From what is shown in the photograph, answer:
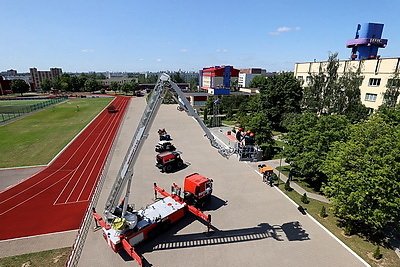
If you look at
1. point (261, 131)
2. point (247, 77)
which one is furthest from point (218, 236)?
point (247, 77)

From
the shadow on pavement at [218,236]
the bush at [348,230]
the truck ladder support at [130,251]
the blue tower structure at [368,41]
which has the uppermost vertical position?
the blue tower structure at [368,41]

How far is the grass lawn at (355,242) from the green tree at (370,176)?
37.4 inches

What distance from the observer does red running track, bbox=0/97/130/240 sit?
1580 centimetres

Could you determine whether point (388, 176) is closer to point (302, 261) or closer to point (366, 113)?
point (302, 261)

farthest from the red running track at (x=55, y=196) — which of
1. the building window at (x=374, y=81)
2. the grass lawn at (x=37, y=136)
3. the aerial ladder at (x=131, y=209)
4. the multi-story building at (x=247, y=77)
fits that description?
the multi-story building at (x=247, y=77)

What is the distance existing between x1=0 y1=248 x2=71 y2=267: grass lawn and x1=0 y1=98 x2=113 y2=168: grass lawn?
623 inches

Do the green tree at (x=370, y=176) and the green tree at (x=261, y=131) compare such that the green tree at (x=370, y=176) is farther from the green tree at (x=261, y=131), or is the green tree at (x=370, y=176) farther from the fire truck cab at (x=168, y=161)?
the fire truck cab at (x=168, y=161)

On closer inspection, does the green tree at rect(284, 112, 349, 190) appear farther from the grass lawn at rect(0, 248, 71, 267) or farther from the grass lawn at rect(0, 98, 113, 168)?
the grass lawn at rect(0, 98, 113, 168)

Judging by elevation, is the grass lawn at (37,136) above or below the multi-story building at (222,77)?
below

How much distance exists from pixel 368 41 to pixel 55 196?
201 feet

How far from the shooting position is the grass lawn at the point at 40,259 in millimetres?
12477

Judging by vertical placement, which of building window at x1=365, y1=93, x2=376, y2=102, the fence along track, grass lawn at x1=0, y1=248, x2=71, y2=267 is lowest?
grass lawn at x1=0, y1=248, x2=71, y2=267

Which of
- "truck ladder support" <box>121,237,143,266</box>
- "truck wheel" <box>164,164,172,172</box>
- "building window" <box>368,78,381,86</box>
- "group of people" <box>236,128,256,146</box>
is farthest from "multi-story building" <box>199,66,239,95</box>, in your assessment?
"truck ladder support" <box>121,237,143,266</box>

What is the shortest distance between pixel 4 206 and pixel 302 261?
23180mm
